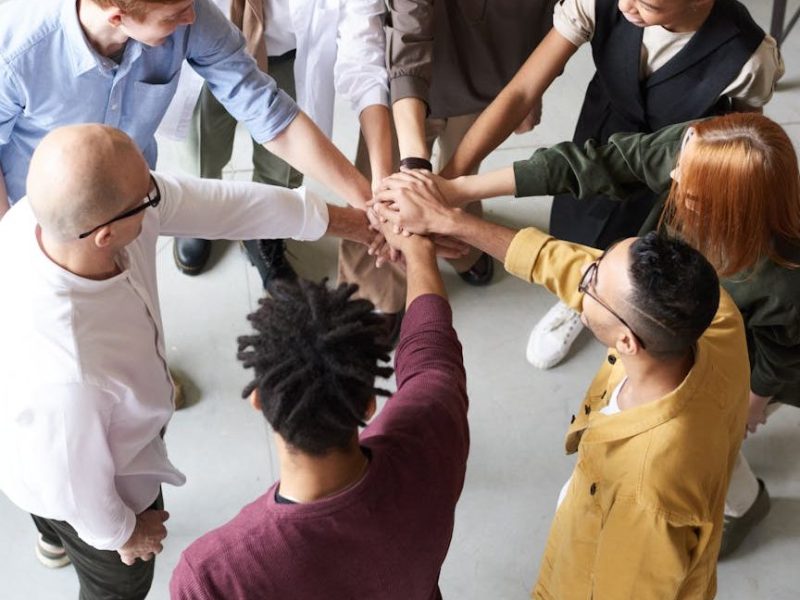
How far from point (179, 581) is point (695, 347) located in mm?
921

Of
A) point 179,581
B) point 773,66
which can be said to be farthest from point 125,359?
point 773,66

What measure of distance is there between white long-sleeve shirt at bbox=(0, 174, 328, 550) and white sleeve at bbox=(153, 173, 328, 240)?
0.04 meters

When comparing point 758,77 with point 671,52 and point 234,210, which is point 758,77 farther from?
point 234,210

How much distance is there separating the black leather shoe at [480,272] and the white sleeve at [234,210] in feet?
3.20

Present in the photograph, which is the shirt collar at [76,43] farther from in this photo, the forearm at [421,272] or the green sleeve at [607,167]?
the green sleeve at [607,167]

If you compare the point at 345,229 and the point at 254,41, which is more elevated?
the point at 254,41

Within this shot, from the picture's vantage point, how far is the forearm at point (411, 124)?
2219 mm

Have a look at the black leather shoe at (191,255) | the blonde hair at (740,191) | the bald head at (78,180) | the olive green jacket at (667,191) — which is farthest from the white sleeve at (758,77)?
the black leather shoe at (191,255)

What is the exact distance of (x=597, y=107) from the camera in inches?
88.0

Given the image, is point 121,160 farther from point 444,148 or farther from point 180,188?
point 444,148

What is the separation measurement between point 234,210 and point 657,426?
3.22 ft

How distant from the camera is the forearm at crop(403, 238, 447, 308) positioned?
166 cm

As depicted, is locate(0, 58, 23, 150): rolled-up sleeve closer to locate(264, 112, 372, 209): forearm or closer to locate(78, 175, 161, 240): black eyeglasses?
locate(78, 175, 161, 240): black eyeglasses

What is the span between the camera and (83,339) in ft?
4.64
